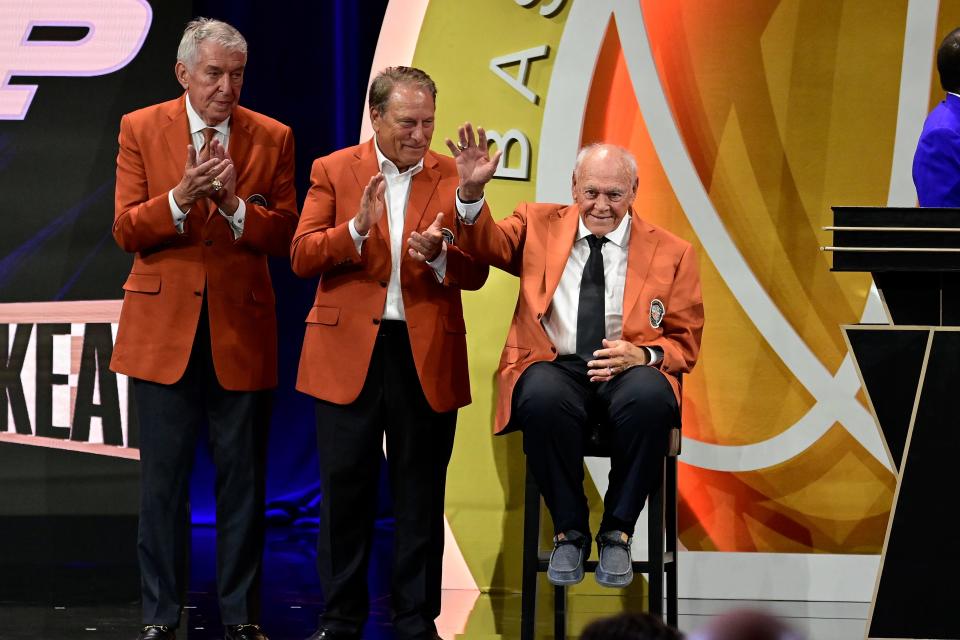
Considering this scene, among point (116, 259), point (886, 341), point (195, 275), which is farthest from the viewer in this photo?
point (116, 259)

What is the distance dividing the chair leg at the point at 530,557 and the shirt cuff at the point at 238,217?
3.47 feet

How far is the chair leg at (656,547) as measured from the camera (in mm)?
3520

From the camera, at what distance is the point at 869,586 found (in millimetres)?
4461

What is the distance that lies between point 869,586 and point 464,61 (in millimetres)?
2336

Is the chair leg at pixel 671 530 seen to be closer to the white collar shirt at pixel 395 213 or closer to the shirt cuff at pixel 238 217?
the white collar shirt at pixel 395 213

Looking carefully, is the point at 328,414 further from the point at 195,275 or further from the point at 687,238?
the point at 687,238

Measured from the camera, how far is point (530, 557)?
11.9 feet

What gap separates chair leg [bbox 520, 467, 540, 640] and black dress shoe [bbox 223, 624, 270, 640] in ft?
2.39

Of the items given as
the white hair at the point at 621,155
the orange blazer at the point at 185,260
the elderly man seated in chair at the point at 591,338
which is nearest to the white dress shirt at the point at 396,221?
the elderly man seated in chair at the point at 591,338

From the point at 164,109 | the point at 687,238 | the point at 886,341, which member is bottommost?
the point at 886,341

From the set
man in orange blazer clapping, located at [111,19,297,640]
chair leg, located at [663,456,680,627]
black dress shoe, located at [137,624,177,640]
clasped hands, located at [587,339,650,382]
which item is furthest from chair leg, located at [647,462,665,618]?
black dress shoe, located at [137,624,177,640]

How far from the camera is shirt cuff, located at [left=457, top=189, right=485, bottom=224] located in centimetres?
358

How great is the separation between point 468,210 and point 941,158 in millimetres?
1348

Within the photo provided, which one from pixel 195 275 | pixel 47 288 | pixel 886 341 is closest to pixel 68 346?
pixel 47 288
